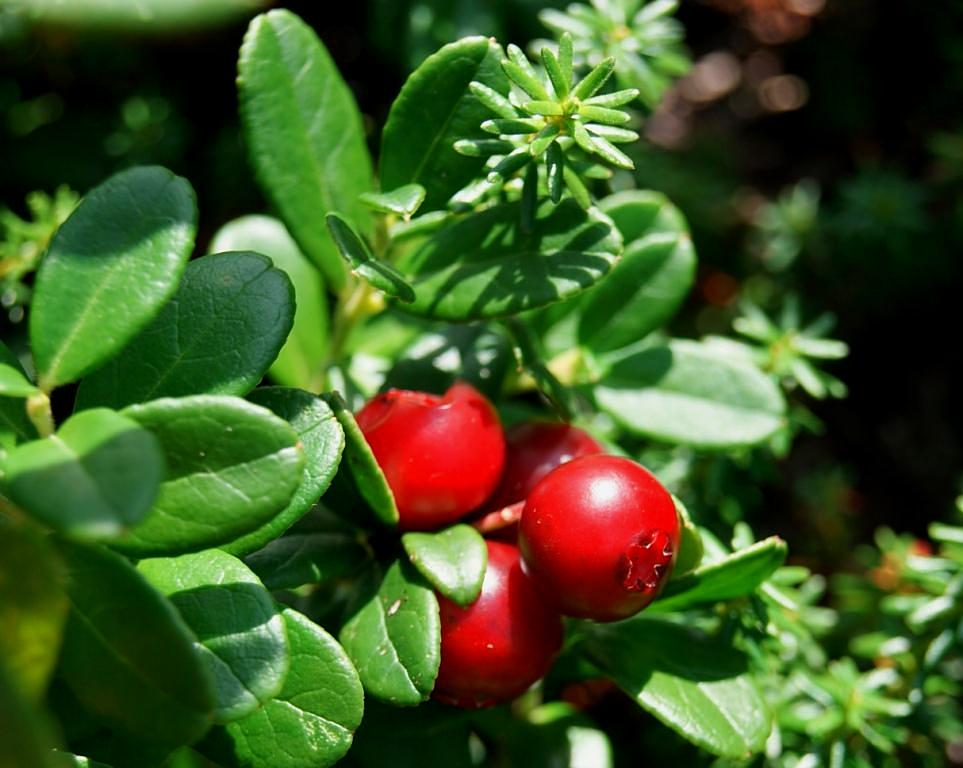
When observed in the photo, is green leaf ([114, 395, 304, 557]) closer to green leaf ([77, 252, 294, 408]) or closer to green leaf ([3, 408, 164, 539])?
green leaf ([3, 408, 164, 539])

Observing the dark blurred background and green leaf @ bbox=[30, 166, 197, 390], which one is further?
the dark blurred background

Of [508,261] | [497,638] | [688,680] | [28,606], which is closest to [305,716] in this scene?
[497,638]

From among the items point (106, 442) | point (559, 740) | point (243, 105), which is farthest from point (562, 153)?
point (559, 740)

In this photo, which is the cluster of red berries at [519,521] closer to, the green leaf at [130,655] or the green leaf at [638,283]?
the green leaf at [638,283]

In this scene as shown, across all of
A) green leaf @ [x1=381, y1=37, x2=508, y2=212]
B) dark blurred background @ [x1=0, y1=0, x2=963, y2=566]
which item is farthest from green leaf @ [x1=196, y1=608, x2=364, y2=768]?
dark blurred background @ [x1=0, y1=0, x2=963, y2=566]

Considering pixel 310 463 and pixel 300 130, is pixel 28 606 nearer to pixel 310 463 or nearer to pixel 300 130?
pixel 310 463
